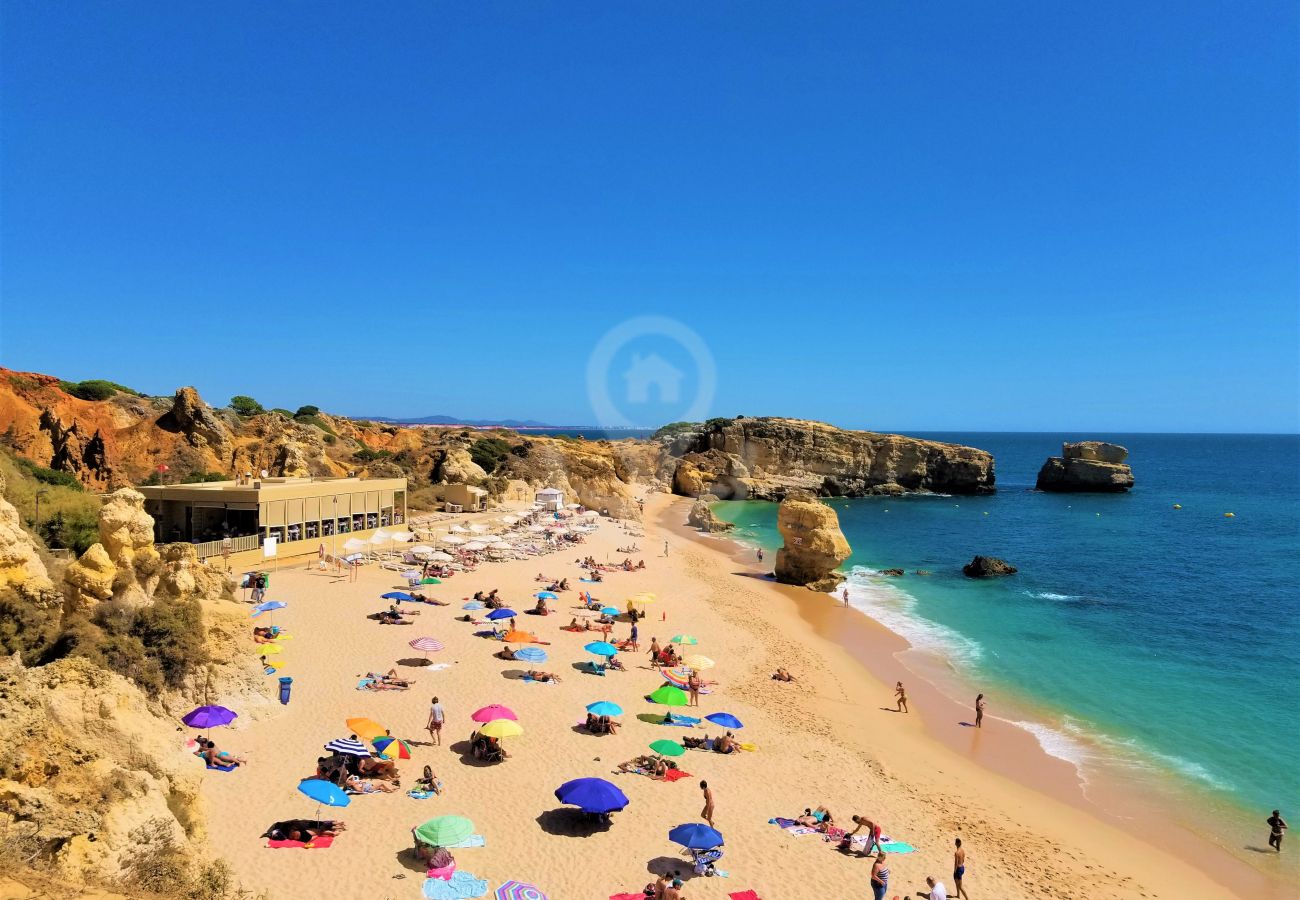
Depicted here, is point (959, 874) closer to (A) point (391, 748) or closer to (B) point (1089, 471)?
(A) point (391, 748)

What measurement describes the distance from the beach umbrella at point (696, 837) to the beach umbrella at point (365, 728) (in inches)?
222

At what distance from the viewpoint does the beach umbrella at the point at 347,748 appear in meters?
11.2

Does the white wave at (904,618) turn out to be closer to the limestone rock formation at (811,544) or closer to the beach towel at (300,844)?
the limestone rock formation at (811,544)

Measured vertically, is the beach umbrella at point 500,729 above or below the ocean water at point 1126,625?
above

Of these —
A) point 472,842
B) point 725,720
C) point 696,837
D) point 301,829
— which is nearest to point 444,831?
point 472,842

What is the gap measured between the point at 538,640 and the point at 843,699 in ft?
27.9

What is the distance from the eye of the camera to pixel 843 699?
18.5 m

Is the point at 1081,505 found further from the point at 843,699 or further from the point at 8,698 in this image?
the point at 8,698

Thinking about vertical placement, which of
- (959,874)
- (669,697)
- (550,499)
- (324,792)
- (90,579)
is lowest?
(959,874)

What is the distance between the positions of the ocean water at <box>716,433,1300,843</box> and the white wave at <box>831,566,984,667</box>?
0.11 m

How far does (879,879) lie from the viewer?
9523 mm

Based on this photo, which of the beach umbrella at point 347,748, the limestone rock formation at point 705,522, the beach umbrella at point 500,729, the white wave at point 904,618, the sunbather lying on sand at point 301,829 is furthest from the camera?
the limestone rock formation at point 705,522

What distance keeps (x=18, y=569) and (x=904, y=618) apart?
86.9 ft

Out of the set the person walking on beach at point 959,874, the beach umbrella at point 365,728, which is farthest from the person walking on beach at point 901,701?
the beach umbrella at point 365,728
